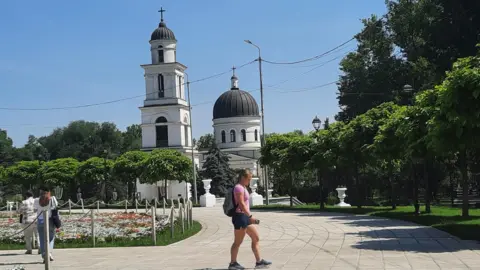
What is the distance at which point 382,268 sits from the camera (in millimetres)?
10586

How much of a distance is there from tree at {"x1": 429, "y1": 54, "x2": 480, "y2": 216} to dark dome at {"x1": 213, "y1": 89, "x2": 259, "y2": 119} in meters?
67.2

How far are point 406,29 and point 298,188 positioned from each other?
18.5 m

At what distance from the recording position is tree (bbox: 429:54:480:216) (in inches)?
506

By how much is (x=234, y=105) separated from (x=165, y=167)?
1175 inches

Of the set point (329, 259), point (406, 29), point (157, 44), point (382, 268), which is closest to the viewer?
point (382, 268)

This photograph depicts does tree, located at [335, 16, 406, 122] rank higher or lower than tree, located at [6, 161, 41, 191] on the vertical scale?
higher

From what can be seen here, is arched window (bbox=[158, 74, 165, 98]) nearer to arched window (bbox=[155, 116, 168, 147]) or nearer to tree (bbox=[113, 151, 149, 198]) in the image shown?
arched window (bbox=[155, 116, 168, 147])

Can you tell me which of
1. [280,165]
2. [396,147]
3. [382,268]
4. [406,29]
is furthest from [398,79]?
[382,268]

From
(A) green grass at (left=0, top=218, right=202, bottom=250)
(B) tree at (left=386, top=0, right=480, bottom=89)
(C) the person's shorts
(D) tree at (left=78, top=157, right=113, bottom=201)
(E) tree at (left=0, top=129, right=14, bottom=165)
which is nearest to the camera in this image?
(C) the person's shorts

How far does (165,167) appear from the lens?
5347 cm

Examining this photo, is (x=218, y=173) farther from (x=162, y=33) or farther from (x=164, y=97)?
(x=162, y=33)

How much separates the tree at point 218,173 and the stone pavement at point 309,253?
49.1 m

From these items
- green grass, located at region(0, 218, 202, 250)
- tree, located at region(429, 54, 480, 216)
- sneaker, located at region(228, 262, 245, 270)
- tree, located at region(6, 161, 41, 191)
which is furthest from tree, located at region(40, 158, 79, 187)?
sneaker, located at region(228, 262, 245, 270)

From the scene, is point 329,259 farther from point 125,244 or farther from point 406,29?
point 406,29
